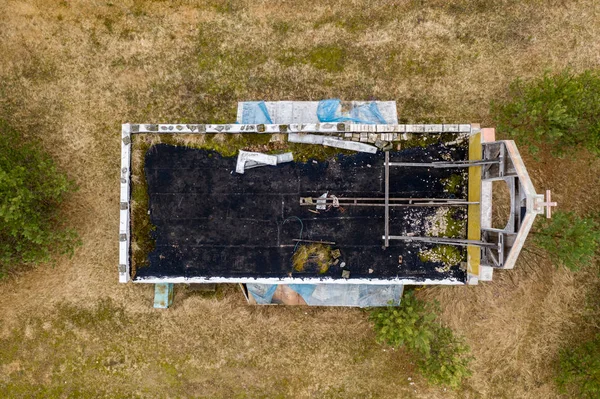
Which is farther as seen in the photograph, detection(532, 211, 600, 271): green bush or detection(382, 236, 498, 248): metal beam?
detection(532, 211, 600, 271): green bush

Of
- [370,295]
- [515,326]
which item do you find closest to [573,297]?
[515,326]

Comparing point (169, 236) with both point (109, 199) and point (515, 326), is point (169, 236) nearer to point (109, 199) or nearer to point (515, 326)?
point (109, 199)

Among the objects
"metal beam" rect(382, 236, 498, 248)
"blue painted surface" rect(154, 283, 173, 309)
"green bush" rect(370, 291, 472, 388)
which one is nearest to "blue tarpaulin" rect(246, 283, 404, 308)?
"green bush" rect(370, 291, 472, 388)

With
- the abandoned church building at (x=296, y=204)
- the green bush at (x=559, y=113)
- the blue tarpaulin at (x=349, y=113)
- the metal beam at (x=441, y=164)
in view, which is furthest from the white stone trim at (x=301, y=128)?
the green bush at (x=559, y=113)

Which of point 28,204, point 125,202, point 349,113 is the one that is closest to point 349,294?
point 349,113

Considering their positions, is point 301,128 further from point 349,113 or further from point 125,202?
point 125,202

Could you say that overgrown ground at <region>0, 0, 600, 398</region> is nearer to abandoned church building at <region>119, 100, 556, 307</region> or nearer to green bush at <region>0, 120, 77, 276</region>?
green bush at <region>0, 120, 77, 276</region>
